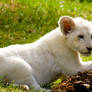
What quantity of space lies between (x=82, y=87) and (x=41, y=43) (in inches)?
73.9

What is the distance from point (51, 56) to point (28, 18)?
5634 millimetres

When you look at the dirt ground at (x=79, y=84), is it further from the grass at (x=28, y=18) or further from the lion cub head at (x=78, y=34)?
the grass at (x=28, y=18)

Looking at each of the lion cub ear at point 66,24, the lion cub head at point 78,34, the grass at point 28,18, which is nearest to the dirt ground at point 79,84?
the lion cub head at point 78,34

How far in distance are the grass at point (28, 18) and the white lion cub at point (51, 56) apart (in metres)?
3.72

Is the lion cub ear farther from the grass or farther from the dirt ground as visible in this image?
the grass

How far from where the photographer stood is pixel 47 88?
6.76 meters

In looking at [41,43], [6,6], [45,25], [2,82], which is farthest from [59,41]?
[6,6]

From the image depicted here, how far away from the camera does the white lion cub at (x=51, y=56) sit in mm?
6219

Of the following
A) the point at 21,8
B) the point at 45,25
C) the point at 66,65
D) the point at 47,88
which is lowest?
the point at 47,88

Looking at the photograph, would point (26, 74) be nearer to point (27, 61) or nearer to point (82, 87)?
point (27, 61)

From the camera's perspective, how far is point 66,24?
21.9ft

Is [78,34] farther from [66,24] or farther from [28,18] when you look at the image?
[28,18]

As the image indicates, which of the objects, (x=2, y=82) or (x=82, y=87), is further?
(x=2, y=82)

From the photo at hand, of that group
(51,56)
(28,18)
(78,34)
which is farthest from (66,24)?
Answer: (28,18)
